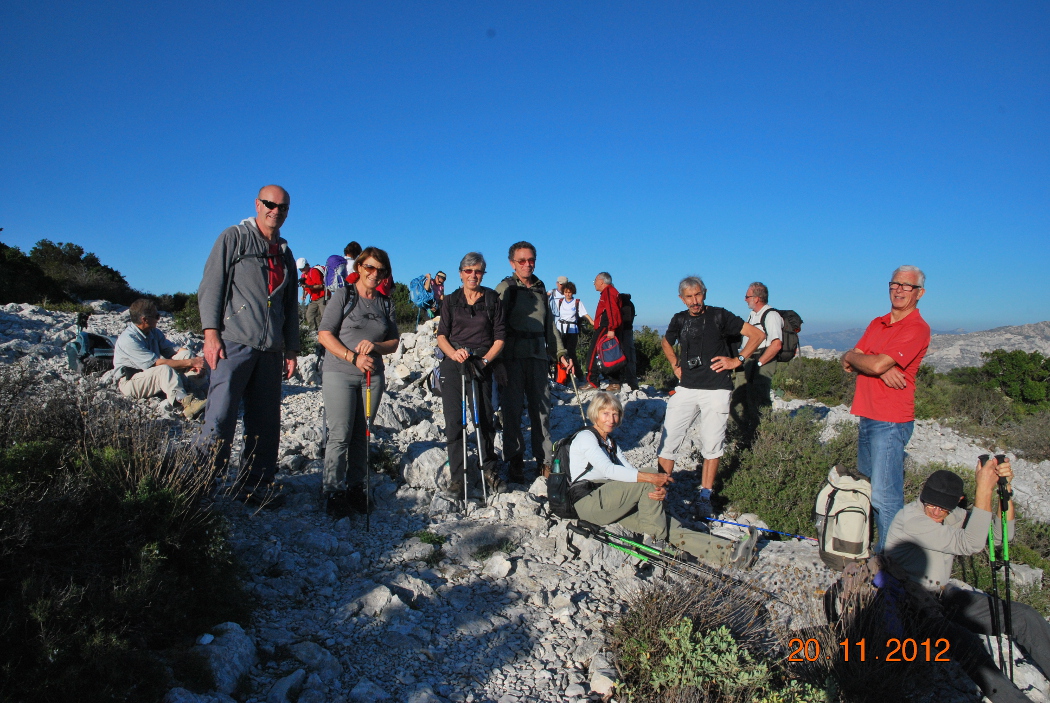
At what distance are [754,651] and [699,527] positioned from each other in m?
2.13

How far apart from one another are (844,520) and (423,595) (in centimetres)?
309

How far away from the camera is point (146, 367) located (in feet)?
20.0

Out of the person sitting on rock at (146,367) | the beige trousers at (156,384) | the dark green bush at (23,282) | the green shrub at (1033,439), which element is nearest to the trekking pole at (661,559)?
the person sitting on rock at (146,367)

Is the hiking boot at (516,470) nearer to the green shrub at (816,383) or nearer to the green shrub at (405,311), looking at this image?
the green shrub at (405,311)

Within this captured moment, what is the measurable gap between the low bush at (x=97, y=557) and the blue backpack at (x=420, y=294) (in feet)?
30.8

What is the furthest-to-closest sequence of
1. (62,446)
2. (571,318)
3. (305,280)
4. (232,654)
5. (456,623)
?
(571,318) < (305,280) < (456,623) < (62,446) < (232,654)

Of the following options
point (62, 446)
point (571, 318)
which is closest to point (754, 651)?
point (62, 446)

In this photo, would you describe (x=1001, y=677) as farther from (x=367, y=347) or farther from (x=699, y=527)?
(x=367, y=347)

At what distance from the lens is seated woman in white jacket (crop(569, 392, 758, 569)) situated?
4602 mm

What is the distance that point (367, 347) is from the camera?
15.3 feet

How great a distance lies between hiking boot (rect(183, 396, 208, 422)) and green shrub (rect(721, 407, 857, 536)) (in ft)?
17.2

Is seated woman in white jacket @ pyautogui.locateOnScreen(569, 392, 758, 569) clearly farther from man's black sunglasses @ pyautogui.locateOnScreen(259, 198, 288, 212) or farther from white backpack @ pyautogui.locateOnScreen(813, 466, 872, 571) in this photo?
man's black sunglasses @ pyautogui.locateOnScreen(259, 198, 288, 212)

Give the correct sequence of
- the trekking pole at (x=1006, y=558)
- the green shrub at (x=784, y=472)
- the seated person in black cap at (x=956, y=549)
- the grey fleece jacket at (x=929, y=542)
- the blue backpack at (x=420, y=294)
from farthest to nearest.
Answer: the blue backpack at (x=420, y=294) → the green shrub at (x=784, y=472) → the grey fleece jacket at (x=929, y=542) → the seated person in black cap at (x=956, y=549) → the trekking pole at (x=1006, y=558)

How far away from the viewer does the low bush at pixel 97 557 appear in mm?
2400
